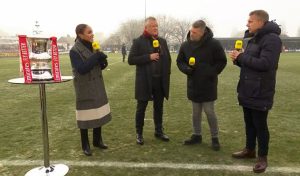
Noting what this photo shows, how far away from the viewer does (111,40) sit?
361ft

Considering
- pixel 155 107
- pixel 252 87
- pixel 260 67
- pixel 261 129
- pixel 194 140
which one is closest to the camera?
pixel 260 67

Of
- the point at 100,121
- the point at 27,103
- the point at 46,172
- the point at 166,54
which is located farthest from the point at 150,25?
the point at 27,103

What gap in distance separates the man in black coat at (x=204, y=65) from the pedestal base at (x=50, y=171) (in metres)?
2.19

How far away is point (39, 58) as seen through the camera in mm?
3727

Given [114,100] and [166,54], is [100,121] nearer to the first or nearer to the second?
[166,54]

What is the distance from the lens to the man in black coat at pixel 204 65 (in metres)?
4.98

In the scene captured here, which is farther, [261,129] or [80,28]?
[80,28]

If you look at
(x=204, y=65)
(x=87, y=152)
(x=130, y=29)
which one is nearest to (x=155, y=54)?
(x=204, y=65)

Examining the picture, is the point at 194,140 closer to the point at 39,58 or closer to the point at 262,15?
the point at 262,15

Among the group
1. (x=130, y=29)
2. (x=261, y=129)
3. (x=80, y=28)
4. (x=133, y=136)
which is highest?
(x=130, y=29)

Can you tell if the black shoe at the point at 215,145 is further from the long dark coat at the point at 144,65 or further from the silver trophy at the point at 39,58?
the silver trophy at the point at 39,58

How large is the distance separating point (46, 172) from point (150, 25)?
2638 millimetres

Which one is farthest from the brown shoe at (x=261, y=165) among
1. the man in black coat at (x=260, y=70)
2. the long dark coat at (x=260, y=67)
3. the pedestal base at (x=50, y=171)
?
the pedestal base at (x=50, y=171)

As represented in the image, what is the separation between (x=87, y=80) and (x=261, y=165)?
2614 millimetres
